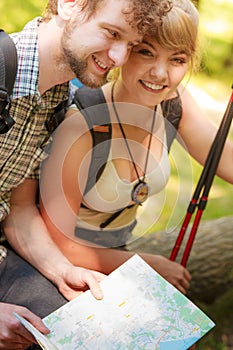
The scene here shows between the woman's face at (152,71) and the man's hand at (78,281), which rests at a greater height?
the woman's face at (152,71)

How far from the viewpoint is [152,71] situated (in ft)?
6.68

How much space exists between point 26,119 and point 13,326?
0.65 m

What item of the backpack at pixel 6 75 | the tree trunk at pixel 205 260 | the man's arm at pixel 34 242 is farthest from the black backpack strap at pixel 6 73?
the tree trunk at pixel 205 260

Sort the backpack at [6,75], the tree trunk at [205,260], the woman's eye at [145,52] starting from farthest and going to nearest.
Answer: the tree trunk at [205,260] → the woman's eye at [145,52] → the backpack at [6,75]

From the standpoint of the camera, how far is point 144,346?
1828 millimetres

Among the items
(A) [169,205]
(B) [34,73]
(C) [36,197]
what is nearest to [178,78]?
(B) [34,73]

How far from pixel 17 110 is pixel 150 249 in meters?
1.25

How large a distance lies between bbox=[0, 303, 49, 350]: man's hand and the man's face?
0.74 metres

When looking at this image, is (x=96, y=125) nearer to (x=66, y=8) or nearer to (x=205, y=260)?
(x=66, y=8)

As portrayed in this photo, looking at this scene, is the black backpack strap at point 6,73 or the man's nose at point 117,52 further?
the man's nose at point 117,52

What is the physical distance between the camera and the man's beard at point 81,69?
1896mm

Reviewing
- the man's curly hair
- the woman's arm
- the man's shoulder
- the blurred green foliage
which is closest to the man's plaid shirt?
the man's shoulder

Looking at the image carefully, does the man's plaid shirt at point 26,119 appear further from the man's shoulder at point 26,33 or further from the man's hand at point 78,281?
the man's hand at point 78,281

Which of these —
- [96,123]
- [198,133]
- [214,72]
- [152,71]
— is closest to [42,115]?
[96,123]
